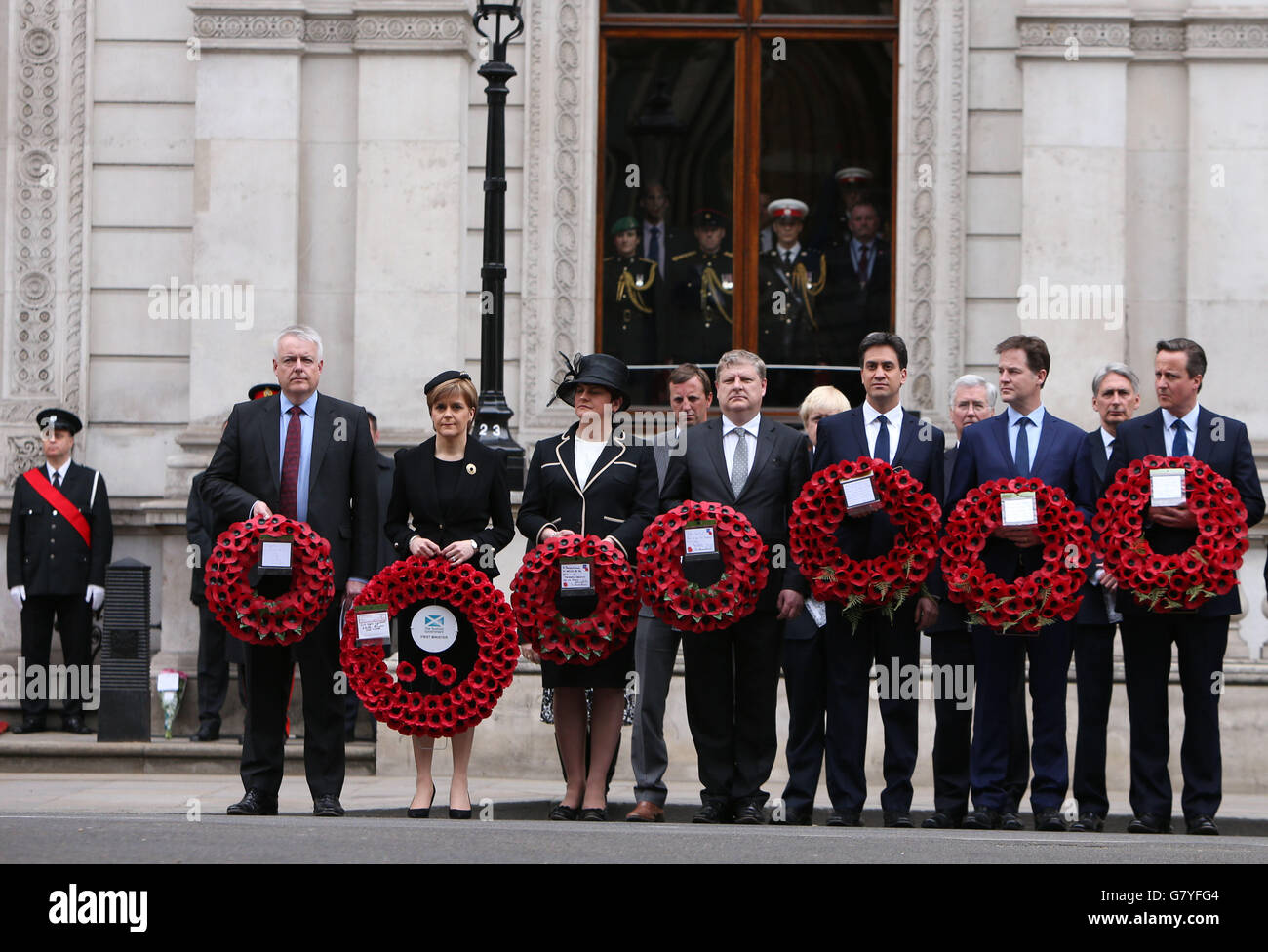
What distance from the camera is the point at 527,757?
1266 centimetres

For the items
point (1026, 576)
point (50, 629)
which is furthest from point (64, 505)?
point (1026, 576)

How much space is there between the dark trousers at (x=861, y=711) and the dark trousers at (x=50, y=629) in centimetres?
633

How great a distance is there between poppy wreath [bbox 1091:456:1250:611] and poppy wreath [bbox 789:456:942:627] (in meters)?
0.89

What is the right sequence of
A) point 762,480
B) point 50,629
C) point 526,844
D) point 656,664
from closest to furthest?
point 526,844 < point 762,480 < point 656,664 < point 50,629

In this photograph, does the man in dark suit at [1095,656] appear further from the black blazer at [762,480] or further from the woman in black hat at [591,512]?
the woman in black hat at [591,512]

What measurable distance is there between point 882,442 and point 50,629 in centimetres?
689

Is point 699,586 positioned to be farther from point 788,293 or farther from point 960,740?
point 788,293

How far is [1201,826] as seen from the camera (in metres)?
9.95

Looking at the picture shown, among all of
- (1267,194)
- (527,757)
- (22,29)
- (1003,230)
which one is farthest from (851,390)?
(22,29)

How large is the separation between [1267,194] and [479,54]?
6.05 m

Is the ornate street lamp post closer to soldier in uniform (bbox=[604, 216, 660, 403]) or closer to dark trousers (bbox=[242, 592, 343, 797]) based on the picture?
soldier in uniform (bbox=[604, 216, 660, 403])

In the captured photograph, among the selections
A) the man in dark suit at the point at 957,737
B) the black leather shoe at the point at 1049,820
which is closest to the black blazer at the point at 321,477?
the man in dark suit at the point at 957,737

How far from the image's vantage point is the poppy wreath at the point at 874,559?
9781mm

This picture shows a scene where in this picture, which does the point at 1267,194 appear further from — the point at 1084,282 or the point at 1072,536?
the point at 1072,536
